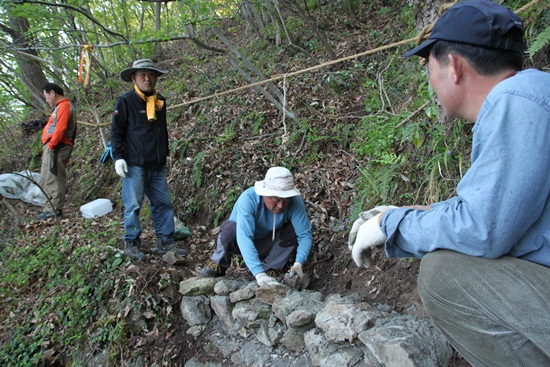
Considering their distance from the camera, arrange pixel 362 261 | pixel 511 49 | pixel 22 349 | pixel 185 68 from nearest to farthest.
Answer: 1. pixel 511 49
2. pixel 362 261
3. pixel 22 349
4. pixel 185 68

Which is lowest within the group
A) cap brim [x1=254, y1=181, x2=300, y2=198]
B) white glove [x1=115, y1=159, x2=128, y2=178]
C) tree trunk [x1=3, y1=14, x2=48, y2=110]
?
cap brim [x1=254, y1=181, x2=300, y2=198]

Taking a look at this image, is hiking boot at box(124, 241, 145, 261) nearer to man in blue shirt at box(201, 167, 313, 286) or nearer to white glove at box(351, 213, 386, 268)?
man in blue shirt at box(201, 167, 313, 286)

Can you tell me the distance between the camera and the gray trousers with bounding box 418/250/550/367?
1348mm

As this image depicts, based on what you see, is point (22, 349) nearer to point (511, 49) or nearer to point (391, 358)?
point (391, 358)

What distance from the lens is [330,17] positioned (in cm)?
815

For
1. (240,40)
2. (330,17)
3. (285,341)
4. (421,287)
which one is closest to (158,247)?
(285,341)

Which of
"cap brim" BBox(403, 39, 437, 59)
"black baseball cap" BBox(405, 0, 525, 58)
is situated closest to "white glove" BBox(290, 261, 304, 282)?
"cap brim" BBox(403, 39, 437, 59)

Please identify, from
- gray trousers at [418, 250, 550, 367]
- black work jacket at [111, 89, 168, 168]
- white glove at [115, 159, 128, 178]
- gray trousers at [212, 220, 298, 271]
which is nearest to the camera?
gray trousers at [418, 250, 550, 367]

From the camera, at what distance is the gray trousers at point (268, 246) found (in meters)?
3.80

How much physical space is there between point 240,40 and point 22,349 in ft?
27.8

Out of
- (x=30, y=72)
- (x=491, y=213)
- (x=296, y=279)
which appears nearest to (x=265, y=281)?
(x=296, y=279)

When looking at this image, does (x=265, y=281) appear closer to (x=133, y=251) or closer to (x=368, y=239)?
(x=368, y=239)

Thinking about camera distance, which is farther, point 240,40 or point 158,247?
point 240,40

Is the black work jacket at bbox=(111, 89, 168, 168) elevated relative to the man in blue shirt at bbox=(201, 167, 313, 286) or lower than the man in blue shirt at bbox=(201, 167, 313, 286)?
elevated
